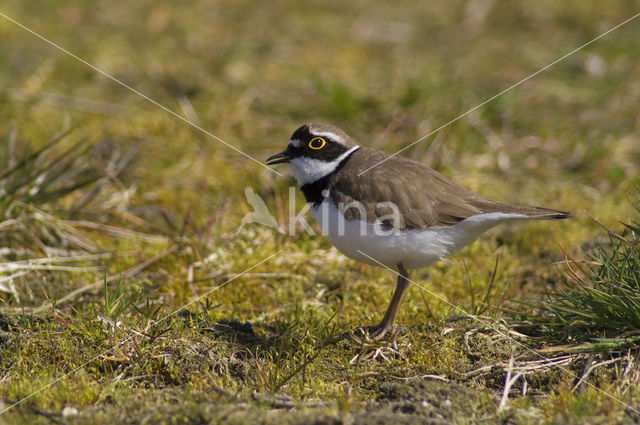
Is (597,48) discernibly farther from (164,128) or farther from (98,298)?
(98,298)

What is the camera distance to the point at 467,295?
496 cm

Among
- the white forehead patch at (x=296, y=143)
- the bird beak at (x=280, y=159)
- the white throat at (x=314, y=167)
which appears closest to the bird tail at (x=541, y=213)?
the white throat at (x=314, y=167)

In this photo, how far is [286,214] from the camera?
6059 mm

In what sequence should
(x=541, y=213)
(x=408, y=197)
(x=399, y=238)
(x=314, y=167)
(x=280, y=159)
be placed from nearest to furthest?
(x=541, y=213)
(x=399, y=238)
(x=408, y=197)
(x=314, y=167)
(x=280, y=159)

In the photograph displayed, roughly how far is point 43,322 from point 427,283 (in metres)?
2.91

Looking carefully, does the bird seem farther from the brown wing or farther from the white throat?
the white throat

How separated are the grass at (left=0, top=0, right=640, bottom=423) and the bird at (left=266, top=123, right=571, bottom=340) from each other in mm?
434

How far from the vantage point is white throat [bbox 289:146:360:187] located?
481cm

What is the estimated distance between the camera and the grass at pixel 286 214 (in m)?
3.70

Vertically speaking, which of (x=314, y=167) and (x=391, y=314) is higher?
(x=314, y=167)

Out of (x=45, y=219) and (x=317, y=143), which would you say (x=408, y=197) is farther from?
(x=45, y=219)

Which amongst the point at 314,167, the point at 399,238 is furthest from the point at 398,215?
the point at 314,167

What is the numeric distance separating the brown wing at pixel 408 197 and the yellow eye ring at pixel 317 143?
0.33 meters

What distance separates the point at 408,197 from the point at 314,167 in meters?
0.84
